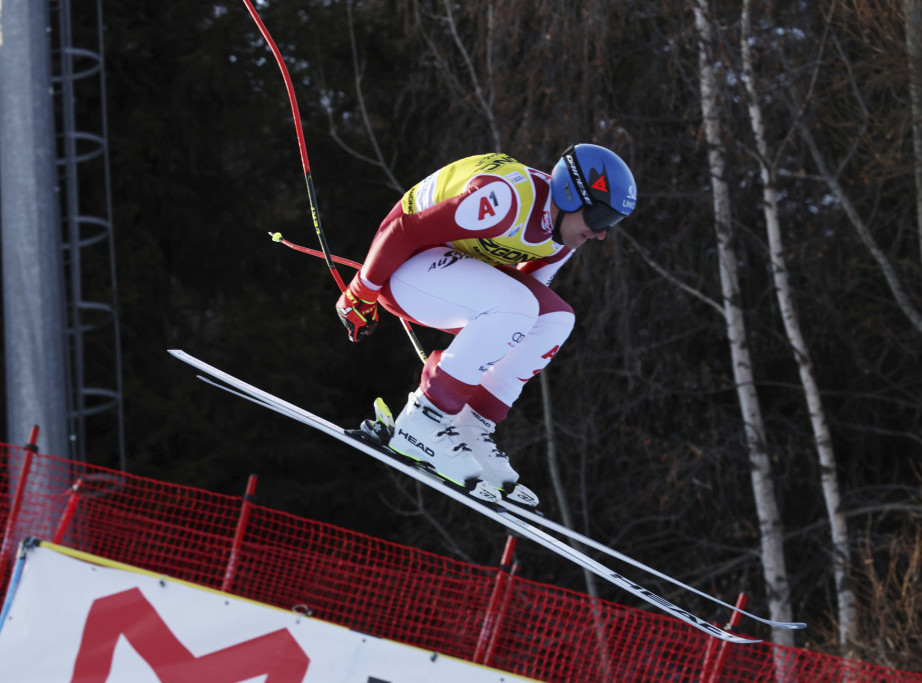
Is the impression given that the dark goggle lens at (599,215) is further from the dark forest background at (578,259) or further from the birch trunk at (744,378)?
the birch trunk at (744,378)

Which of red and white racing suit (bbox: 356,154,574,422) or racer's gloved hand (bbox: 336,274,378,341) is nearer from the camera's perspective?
red and white racing suit (bbox: 356,154,574,422)

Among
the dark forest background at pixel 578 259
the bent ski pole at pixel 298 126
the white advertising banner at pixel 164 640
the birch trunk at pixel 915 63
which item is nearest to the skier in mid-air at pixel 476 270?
the bent ski pole at pixel 298 126

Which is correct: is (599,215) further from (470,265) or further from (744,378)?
(744,378)

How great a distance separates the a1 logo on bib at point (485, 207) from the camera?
3119mm

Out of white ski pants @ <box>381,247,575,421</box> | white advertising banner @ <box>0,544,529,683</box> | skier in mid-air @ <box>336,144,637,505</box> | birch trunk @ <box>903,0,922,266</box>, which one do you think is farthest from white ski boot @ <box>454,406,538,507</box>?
birch trunk @ <box>903,0,922,266</box>

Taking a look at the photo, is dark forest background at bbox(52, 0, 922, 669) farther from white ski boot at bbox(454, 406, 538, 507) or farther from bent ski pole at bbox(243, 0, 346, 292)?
bent ski pole at bbox(243, 0, 346, 292)

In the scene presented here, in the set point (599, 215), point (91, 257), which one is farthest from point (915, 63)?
point (91, 257)

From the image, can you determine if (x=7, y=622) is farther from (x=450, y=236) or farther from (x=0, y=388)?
(x=0, y=388)

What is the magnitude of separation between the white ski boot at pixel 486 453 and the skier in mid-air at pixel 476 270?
2.1 inches

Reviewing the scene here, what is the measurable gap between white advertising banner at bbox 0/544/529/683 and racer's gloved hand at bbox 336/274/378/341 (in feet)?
3.25

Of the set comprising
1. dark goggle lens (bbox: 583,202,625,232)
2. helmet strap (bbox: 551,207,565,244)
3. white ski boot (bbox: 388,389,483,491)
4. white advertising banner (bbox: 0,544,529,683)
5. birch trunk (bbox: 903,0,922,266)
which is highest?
birch trunk (bbox: 903,0,922,266)

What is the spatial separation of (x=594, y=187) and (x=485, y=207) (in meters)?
0.35

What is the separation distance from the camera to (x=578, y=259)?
1016 cm

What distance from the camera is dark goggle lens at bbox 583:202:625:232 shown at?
126 inches
